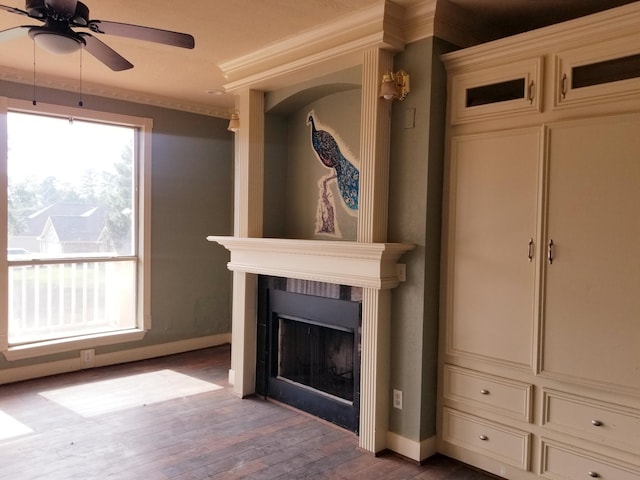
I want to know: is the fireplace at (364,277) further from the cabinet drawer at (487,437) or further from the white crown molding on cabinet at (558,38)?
the white crown molding on cabinet at (558,38)

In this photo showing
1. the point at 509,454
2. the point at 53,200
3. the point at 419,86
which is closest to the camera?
the point at 509,454

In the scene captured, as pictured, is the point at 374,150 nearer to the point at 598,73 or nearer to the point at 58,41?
the point at 598,73

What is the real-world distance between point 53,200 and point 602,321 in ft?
14.1

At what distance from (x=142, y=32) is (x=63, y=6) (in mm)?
355

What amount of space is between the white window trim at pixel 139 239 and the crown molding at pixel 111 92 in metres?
0.17

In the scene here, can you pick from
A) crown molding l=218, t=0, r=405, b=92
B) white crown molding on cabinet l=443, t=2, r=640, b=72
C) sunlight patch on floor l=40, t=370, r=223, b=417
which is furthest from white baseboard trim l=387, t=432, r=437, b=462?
crown molding l=218, t=0, r=405, b=92

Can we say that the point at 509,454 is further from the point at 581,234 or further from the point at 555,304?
the point at 581,234

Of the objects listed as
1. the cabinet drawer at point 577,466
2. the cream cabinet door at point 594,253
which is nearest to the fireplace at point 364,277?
the cream cabinet door at point 594,253

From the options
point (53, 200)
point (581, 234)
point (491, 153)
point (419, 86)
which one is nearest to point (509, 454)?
point (581, 234)

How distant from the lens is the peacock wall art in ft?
A: 11.7

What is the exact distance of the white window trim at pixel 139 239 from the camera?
4203 mm

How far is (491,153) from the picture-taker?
2844mm

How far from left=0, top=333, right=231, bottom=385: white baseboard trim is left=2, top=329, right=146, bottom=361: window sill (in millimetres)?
101

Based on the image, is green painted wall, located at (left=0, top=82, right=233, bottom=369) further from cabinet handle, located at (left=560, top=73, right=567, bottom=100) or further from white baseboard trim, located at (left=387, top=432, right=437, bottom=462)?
cabinet handle, located at (left=560, top=73, right=567, bottom=100)
